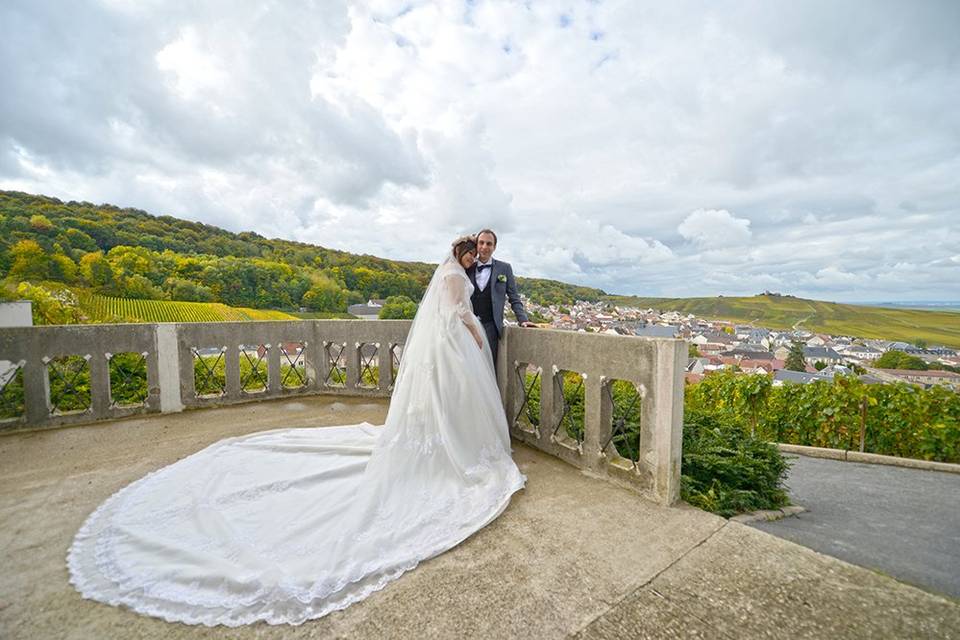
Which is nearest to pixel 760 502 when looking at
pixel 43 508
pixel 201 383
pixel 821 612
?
pixel 821 612

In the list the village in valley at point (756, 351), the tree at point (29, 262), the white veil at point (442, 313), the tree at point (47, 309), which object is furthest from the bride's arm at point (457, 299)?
the tree at point (29, 262)

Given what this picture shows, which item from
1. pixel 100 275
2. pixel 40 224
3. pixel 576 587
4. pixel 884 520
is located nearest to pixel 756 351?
pixel 884 520

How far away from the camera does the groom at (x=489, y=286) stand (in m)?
4.29

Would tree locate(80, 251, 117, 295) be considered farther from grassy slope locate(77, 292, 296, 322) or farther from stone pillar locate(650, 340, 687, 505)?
stone pillar locate(650, 340, 687, 505)

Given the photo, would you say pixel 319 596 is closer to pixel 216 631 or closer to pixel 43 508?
pixel 216 631

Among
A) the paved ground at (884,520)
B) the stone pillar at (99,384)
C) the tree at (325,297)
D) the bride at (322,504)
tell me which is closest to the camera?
the bride at (322,504)

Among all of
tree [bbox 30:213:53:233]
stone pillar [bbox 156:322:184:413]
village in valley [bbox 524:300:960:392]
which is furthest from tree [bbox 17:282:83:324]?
tree [bbox 30:213:53:233]

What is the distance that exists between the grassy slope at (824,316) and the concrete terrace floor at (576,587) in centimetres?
4637

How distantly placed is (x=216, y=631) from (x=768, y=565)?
266cm

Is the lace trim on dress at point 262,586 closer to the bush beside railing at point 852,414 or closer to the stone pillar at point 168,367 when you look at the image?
the stone pillar at point 168,367

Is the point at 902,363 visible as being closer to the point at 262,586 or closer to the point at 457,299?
the point at 457,299

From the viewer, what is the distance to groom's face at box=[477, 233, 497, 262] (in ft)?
14.0

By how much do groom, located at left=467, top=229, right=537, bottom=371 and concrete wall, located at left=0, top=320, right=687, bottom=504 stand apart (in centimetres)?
20

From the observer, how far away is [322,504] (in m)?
2.74
